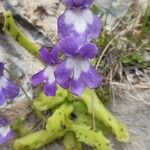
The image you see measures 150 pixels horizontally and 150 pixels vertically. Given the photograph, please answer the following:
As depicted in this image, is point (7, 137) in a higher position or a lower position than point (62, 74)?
lower

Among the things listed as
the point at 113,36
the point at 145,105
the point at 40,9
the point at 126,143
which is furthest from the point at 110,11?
the point at 126,143

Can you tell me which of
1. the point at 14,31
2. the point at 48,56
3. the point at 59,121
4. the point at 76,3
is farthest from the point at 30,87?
the point at 76,3

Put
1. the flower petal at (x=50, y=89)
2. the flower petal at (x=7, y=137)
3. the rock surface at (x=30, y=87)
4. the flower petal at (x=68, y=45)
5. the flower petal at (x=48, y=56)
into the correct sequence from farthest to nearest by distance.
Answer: the rock surface at (x=30, y=87) < the flower petal at (x=7, y=137) < the flower petal at (x=50, y=89) < the flower petal at (x=48, y=56) < the flower petal at (x=68, y=45)

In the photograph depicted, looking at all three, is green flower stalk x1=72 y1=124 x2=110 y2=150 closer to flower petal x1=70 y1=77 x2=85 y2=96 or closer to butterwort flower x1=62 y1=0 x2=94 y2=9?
flower petal x1=70 y1=77 x2=85 y2=96

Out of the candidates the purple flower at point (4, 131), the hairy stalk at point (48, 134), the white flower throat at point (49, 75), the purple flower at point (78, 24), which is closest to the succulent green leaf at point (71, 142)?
the hairy stalk at point (48, 134)

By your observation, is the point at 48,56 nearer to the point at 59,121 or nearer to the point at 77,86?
the point at 77,86

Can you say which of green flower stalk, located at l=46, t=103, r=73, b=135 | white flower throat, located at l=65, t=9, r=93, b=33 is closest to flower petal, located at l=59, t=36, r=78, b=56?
white flower throat, located at l=65, t=9, r=93, b=33

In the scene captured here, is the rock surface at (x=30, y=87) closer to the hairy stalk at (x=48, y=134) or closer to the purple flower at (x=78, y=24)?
the hairy stalk at (x=48, y=134)
